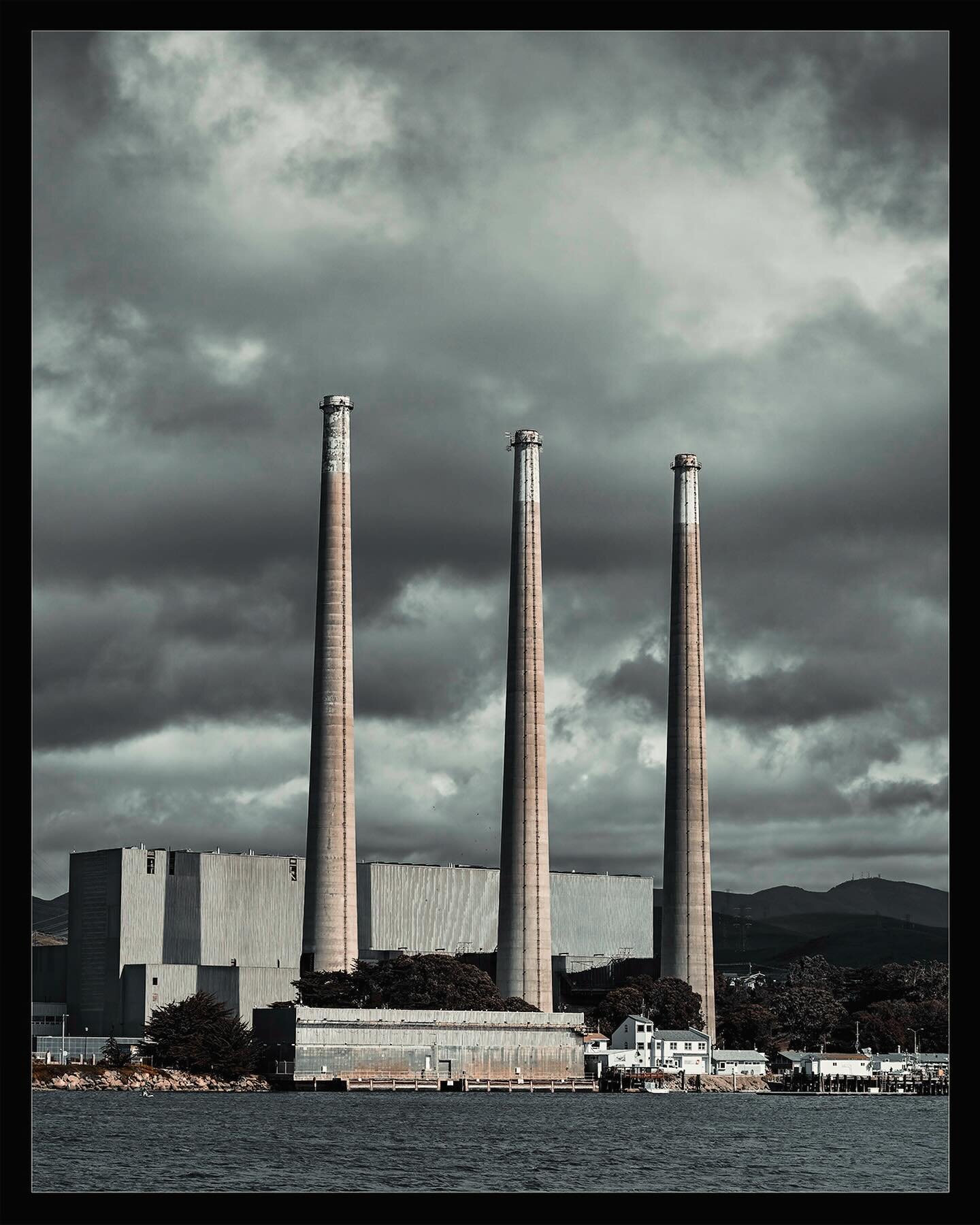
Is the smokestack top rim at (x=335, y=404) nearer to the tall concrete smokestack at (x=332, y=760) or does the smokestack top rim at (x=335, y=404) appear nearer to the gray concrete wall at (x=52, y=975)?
the tall concrete smokestack at (x=332, y=760)

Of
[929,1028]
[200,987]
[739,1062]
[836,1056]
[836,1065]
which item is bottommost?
[836,1065]

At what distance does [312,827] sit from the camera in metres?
124

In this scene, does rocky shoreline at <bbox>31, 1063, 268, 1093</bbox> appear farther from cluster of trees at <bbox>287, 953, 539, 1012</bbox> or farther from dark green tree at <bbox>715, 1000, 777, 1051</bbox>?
dark green tree at <bbox>715, 1000, 777, 1051</bbox>

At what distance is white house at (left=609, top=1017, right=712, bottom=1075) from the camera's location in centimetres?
14088

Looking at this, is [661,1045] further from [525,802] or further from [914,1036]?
[914,1036]

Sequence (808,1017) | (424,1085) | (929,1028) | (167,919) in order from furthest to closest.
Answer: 1. (929,1028)
2. (808,1017)
3. (167,919)
4. (424,1085)

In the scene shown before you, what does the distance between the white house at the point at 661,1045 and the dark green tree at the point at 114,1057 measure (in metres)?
36.8

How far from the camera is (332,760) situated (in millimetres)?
122938

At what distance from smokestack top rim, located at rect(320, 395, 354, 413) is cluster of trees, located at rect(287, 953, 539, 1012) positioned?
3806cm

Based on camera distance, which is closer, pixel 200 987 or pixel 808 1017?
pixel 200 987

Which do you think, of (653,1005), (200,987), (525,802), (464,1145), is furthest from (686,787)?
(464,1145)

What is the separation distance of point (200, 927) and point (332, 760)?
27.9 meters

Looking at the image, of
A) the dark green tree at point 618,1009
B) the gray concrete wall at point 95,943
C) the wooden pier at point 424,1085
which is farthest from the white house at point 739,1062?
the gray concrete wall at point 95,943
